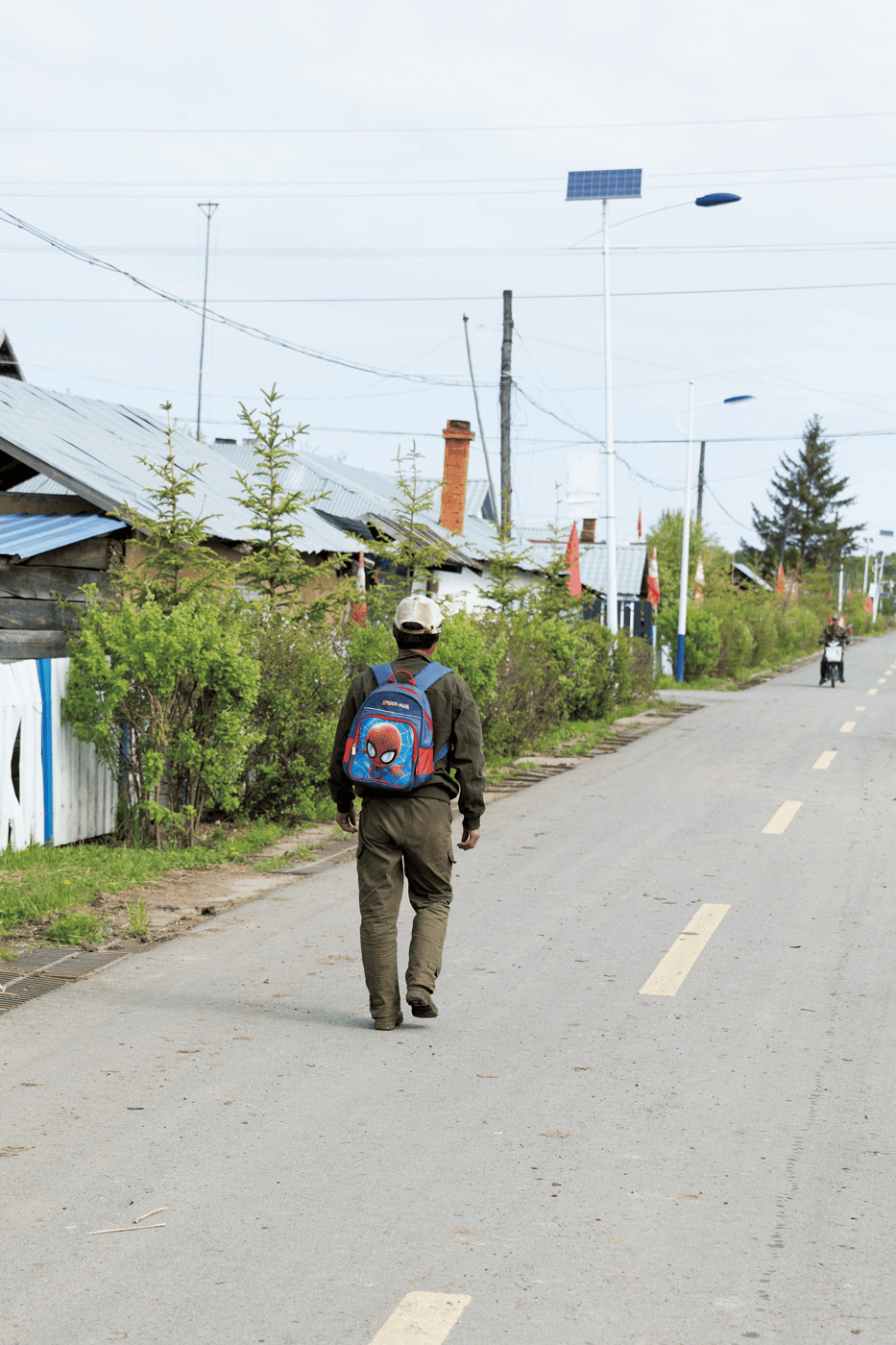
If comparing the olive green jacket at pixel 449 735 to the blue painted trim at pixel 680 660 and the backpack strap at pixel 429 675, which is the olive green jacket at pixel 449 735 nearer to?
the backpack strap at pixel 429 675

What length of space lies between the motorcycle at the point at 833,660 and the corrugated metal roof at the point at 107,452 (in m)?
18.2

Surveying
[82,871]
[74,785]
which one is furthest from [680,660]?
[82,871]

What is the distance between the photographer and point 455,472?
32469 mm

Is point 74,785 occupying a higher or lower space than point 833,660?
lower

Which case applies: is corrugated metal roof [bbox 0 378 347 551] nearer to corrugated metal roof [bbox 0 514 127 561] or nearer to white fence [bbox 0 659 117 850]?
corrugated metal roof [bbox 0 514 127 561]

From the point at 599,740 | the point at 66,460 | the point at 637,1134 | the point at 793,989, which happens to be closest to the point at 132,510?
the point at 66,460

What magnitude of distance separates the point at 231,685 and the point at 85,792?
56.0 inches

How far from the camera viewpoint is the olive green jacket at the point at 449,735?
20.3 ft

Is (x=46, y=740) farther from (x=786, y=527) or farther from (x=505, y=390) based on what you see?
(x=786, y=527)

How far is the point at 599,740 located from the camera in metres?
20.7

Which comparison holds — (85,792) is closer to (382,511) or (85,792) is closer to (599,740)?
(599,740)

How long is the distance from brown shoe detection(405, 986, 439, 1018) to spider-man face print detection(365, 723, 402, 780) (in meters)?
0.99

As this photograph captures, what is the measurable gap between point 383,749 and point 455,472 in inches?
1059

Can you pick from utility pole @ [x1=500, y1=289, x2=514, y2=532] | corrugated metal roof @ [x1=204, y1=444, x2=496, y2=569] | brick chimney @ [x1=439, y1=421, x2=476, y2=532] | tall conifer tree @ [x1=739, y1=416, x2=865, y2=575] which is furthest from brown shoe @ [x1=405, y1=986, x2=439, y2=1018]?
tall conifer tree @ [x1=739, y1=416, x2=865, y2=575]
